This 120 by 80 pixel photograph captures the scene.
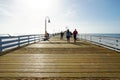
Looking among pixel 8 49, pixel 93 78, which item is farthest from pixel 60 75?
pixel 8 49

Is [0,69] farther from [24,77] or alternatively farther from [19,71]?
[24,77]

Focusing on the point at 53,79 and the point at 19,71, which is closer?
the point at 53,79

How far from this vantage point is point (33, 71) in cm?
820

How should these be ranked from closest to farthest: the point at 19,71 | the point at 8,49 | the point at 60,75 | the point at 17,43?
the point at 60,75 → the point at 19,71 → the point at 8,49 → the point at 17,43

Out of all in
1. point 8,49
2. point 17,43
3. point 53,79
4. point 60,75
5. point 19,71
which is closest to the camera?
point 53,79

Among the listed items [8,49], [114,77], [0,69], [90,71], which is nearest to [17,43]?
[8,49]

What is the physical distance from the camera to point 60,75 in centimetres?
754

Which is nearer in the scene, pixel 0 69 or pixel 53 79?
pixel 53 79

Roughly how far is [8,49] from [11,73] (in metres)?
9.21

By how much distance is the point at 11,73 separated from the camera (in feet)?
25.6

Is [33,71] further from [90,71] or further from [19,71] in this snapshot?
[90,71]

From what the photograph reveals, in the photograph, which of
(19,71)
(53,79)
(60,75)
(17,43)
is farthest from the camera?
(17,43)

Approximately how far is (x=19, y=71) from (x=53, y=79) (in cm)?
180

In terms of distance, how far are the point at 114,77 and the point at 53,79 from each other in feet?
6.83
